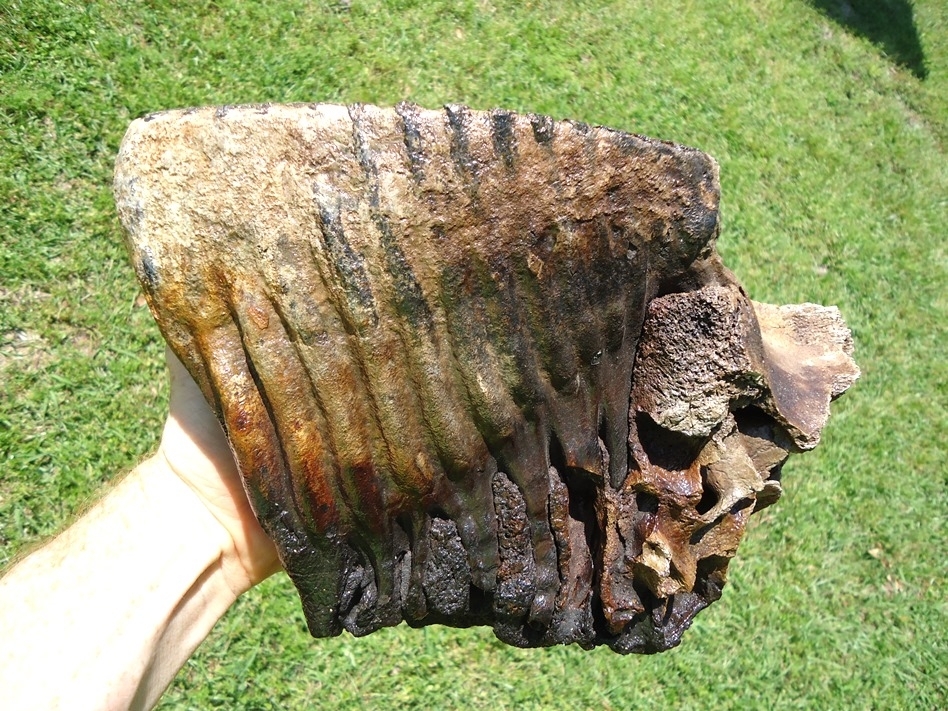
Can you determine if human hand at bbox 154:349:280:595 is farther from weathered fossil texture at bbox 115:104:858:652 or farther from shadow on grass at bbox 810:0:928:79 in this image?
shadow on grass at bbox 810:0:928:79

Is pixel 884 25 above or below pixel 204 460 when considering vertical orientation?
below

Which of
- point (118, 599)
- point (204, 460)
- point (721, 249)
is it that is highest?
point (204, 460)

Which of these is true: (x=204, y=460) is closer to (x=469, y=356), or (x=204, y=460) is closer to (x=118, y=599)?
(x=118, y=599)

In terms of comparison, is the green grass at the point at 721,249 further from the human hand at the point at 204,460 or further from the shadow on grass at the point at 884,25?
the human hand at the point at 204,460

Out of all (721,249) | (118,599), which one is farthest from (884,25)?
(118,599)

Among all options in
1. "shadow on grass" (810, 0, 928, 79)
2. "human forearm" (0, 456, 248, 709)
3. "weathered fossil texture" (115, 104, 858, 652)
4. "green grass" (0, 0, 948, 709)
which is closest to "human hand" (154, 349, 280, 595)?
"human forearm" (0, 456, 248, 709)

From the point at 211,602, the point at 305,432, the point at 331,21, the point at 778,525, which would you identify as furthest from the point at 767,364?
the point at 331,21
